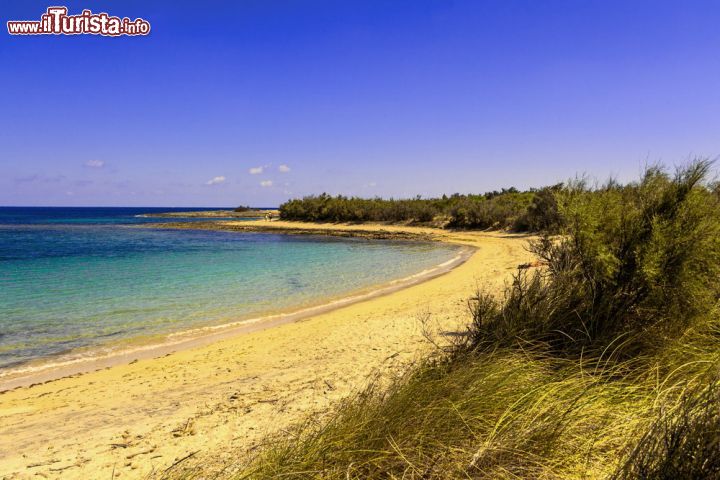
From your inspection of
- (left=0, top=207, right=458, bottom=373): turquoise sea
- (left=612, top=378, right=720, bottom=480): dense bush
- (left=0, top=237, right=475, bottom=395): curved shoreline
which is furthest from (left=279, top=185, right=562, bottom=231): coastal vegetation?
(left=612, top=378, right=720, bottom=480): dense bush

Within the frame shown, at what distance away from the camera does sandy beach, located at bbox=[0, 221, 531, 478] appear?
435 centimetres

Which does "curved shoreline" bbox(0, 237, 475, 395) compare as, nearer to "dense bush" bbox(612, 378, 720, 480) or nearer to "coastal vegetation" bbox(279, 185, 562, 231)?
"dense bush" bbox(612, 378, 720, 480)

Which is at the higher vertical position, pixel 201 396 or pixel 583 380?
pixel 583 380

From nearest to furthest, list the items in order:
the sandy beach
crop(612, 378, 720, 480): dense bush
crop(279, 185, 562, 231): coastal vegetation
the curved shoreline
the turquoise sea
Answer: crop(612, 378, 720, 480): dense bush, the sandy beach, the curved shoreline, the turquoise sea, crop(279, 185, 562, 231): coastal vegetation

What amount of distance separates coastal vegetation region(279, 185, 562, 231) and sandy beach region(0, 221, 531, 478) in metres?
22.1

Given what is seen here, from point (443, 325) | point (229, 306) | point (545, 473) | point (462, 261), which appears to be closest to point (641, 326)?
point (545, 473)

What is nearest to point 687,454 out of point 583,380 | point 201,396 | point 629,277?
point 583,380

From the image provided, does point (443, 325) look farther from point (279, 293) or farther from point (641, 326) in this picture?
point (279, 293)

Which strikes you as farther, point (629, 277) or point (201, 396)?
point (201, 396)

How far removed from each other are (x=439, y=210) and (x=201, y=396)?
46.4 m

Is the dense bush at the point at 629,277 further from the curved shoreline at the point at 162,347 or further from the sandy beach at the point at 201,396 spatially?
the curved shoreline at the point at 162,347

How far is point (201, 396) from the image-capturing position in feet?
19.9

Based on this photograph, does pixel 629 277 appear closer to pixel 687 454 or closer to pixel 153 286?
pixel 687 454

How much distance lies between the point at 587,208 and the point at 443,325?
472 cm
